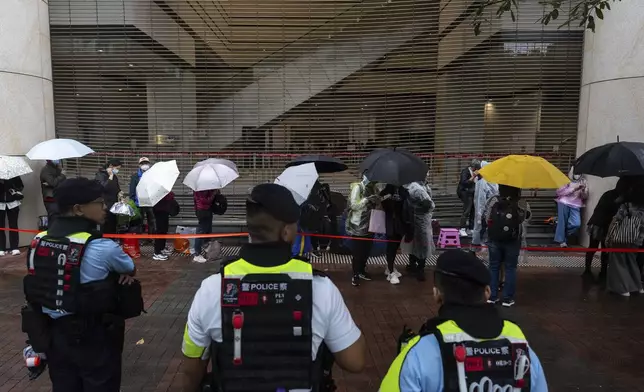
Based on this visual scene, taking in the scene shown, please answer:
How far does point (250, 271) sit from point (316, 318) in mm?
336

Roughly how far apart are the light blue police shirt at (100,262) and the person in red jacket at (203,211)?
17.4 ft

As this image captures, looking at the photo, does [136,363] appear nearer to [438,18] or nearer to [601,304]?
[601,304]

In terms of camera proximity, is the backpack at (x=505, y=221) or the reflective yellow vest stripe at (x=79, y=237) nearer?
the reflective yellow vest stripe at (x=79, y=237)

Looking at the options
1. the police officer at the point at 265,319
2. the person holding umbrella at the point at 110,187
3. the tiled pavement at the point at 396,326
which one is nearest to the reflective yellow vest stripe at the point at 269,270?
the police officer at the point at 265,319

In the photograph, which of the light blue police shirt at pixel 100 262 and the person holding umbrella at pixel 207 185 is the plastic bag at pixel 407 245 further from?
the light blue police shirt at pixel 100 262

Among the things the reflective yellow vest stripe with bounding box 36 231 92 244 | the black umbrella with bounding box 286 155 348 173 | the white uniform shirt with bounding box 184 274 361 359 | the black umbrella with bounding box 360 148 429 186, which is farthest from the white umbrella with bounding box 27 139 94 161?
the white uniform shirt with bounding box 184 274 361 359

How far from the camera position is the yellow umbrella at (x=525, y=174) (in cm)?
541

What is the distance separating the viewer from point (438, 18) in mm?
10812

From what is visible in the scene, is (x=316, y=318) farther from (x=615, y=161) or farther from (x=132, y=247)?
(x=132, y=247)

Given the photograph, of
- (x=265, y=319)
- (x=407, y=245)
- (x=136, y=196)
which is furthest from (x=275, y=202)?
(x=136, y=196)

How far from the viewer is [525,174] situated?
5.48 metres

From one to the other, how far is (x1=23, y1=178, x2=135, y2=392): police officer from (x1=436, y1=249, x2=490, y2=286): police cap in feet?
6.24

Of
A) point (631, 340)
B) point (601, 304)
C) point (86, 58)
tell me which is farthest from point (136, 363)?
point (86, 58)

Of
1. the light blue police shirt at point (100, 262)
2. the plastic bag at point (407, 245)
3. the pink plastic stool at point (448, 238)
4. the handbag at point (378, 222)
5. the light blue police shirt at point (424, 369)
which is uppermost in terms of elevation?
the light blue police shirt at point (100, 262)
